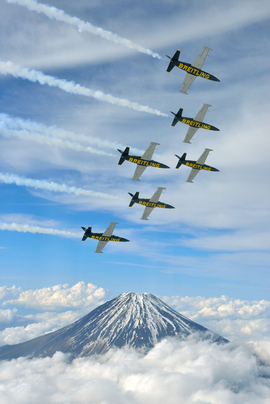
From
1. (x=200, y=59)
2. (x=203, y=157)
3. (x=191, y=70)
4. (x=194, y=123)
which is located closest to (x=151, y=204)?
(x=203, y=157)

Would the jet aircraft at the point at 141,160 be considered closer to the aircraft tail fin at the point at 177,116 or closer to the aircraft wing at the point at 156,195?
the aircraft wing at the point at 156,195

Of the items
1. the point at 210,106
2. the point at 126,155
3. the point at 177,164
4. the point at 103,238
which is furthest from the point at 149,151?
the point at 103,238

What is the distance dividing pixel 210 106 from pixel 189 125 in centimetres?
667

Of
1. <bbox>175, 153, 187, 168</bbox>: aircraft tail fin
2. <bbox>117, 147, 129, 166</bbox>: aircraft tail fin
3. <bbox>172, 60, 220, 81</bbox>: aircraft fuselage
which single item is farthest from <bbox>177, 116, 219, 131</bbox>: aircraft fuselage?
<bbox>117, 147, 129, 166</bbox>: aircraft tail fin

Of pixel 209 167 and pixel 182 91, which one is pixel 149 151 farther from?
pixel 209 167

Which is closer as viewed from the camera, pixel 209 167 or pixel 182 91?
pixel 182 91

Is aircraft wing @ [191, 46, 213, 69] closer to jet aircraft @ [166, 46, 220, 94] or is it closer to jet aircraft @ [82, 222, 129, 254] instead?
Answer: jet aircraft @ [166, 46, 220, 94]

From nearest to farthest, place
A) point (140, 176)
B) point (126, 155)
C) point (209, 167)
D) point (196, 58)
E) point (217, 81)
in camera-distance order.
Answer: point (196, 58) → point (217, 81) → point (126, 155) → point (140, 176) → point (209, 167)

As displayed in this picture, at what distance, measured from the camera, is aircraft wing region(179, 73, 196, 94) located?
196 ft

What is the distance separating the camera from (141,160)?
67.6 metres

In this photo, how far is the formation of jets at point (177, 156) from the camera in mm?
58281

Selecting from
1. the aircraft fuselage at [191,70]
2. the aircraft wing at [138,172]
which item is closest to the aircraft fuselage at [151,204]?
the aircraft wing at [138,172]

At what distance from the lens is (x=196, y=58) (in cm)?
5722

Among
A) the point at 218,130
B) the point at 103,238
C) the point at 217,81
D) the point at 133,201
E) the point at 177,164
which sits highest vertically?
the point at 217,81
